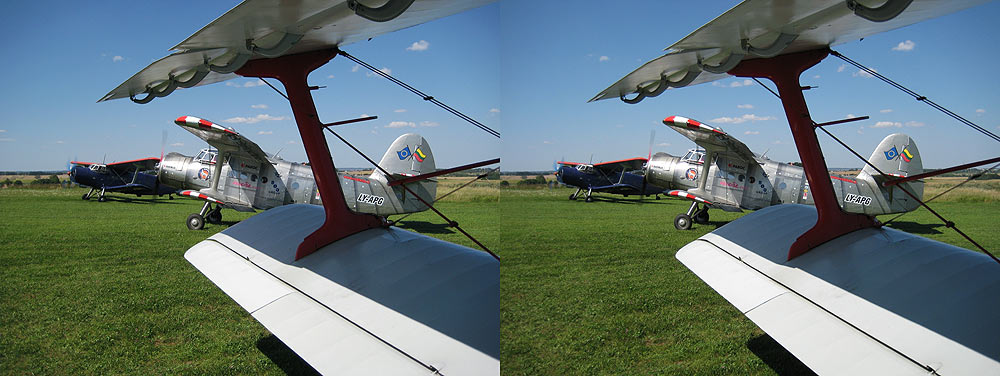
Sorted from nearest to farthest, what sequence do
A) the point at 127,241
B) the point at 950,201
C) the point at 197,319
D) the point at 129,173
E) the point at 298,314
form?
the point at 298,314 → the point at 950,201 → the point at 197,319 → the point at 127,241 → the point at 129,173

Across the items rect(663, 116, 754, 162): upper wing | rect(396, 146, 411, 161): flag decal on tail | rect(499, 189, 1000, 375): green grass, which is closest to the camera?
rect(499, 189, 1000, 375): green grass

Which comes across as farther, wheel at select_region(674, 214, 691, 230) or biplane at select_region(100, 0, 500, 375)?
wheel at select_region(674, 214, 691, 230)

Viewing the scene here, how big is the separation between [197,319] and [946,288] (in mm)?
4046

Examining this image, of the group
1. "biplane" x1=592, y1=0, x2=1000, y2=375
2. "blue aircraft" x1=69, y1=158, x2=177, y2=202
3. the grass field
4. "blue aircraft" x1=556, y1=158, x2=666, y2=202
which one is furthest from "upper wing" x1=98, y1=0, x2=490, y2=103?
"blue aircraft" x1=69, y1=158, x2=177, y2=202

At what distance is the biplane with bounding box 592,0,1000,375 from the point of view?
1262 mm

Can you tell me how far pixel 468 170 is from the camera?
4.75ft

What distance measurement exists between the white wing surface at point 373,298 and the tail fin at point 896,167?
1.75 metres

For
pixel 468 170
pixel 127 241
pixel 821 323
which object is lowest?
pixel 127 241

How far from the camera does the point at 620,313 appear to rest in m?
2.93

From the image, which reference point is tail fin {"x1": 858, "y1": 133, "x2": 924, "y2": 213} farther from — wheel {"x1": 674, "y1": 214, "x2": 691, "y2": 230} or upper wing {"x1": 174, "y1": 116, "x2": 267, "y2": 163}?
upper wing {"x1": 174, "y1": 116, "x2": 267, "y2": 163}

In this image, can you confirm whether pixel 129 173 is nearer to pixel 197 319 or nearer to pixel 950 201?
pixel 197 319

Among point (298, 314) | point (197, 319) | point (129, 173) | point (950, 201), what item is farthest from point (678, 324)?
point (129, 173)

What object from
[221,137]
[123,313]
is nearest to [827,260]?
[123,313]

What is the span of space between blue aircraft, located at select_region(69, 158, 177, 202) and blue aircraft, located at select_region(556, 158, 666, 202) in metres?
12.7
